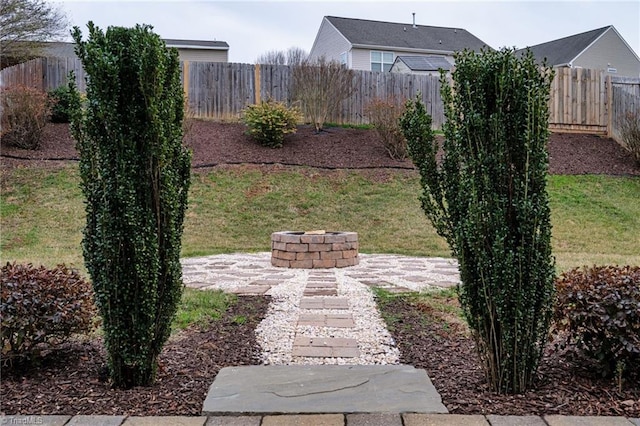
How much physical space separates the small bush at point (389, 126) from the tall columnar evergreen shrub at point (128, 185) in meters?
9.79

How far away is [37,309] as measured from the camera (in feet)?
8.95

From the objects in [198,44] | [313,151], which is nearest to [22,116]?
[313,151]

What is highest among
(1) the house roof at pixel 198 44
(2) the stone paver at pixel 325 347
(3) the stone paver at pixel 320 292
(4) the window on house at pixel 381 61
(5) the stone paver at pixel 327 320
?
(1) the house roof at pixel 198 44

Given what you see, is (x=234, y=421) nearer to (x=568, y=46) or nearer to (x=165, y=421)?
(x=165, y=421)

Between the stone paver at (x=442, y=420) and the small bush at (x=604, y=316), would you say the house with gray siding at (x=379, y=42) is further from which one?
the stone paver at (x=442, y=420)

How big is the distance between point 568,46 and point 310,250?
22069mm

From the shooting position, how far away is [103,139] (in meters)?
2.37

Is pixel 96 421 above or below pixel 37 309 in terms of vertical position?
below

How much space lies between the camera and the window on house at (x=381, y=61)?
2238cm

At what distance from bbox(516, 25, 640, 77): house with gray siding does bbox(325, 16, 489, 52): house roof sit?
3848 mm

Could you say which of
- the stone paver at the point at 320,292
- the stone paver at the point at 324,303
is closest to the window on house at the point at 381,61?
the stone paver at the point at 320,292

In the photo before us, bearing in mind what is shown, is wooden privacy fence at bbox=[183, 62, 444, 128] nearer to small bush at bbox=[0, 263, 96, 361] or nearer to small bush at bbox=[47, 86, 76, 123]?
small bush at bbox=[47, 86, 76, 123]

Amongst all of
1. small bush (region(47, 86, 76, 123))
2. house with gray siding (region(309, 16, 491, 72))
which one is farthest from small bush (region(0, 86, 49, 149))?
house with gray siding (region(309, 16, 491, 72))

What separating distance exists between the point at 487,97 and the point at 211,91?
39.3 feet
